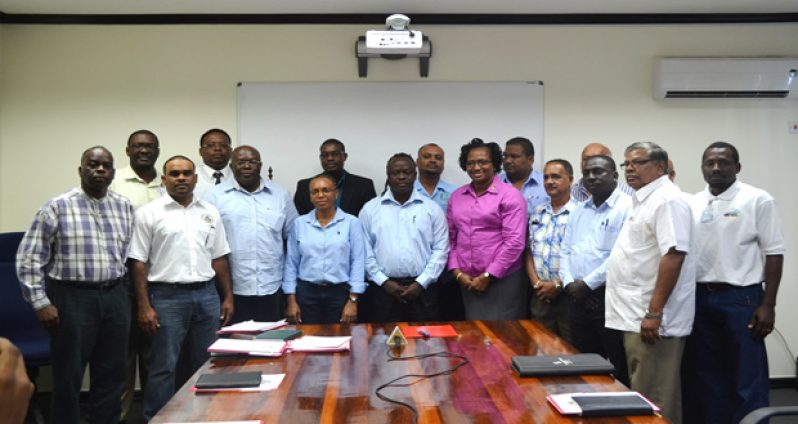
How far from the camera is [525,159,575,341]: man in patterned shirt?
3.38 metres

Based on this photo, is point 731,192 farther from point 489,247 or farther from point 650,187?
point 489,247

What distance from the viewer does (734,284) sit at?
310 cm

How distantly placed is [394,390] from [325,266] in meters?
1.69

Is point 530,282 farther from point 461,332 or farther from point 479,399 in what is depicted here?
point 479,399

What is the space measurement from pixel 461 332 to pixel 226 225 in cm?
169

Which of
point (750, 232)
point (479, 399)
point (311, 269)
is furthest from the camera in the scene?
point (311, 269)

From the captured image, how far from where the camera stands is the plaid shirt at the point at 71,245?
2883mm

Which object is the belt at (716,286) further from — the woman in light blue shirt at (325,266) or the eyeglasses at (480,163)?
the woman in light blue shirt at (325,266)

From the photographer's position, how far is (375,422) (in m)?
1.59

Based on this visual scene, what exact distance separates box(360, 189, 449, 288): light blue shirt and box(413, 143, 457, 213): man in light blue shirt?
0.28 meters

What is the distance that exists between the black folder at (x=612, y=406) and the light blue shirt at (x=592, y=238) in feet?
4.88

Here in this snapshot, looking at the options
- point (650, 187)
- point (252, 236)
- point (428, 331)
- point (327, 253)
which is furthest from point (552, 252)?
point (252, 236)

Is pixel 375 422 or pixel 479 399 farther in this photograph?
pixel 479 399

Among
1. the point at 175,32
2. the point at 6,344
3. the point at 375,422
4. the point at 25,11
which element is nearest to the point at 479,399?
the point at 375,422
